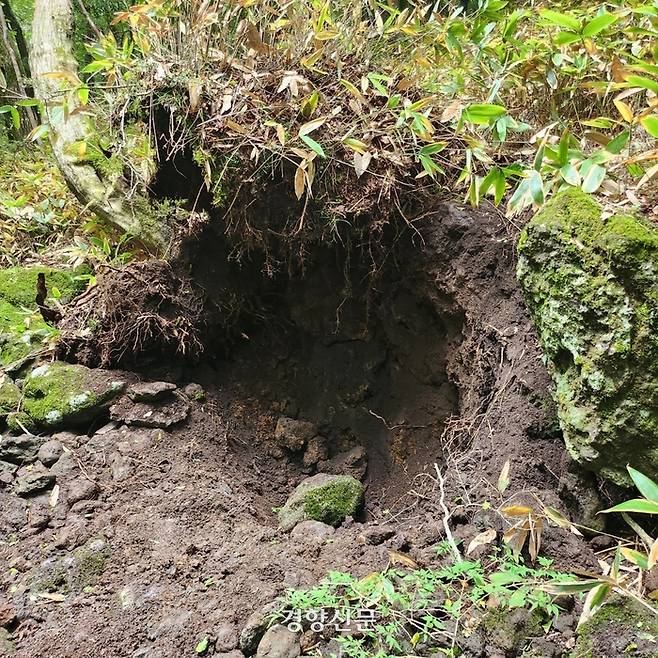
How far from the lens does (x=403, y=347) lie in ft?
9.45

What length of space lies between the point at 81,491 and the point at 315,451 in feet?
3.79

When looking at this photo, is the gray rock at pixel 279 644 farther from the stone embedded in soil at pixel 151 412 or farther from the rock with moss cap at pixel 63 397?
the rock with moss cap at pixel 63 397

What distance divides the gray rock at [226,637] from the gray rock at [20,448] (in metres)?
1.48

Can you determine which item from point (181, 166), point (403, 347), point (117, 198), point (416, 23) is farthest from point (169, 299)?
point (416, 23)

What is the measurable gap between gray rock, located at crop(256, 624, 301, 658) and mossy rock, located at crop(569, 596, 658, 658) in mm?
742

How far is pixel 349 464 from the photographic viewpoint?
9.19ft

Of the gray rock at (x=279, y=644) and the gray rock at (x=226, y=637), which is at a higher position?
the gray rock at (x=279, y=644)

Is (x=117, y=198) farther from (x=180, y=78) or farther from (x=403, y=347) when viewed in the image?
(x=403, y=347)

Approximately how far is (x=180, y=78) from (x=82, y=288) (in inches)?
59.7

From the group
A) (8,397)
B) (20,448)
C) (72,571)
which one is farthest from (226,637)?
(8,397)

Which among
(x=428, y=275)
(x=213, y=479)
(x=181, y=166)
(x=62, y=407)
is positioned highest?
(x=181, y=166)

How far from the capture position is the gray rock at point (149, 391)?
8.99ft

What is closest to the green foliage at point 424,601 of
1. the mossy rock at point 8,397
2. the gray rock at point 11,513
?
the gray rock at point 11,513

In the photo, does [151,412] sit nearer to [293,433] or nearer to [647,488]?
[293,433]
